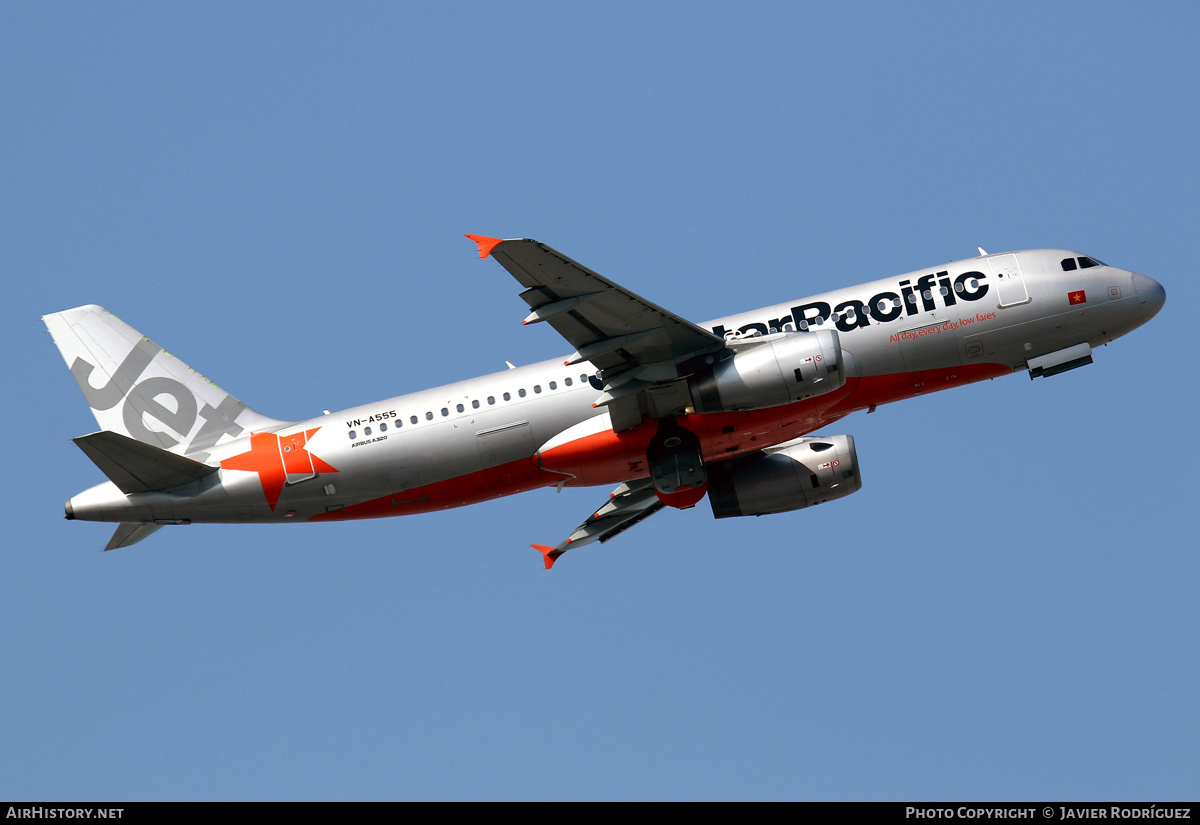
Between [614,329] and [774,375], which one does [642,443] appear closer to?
[614,329]

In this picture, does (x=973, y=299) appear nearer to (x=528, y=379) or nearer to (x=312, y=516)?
(x=528, y=379)

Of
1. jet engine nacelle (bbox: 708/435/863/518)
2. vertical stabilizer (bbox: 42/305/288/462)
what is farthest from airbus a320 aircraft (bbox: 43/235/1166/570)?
jet engine nacelle (bbox: 708/435/863/518)

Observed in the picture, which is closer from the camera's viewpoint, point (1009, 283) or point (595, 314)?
point (595, 314)

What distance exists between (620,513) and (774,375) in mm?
12031

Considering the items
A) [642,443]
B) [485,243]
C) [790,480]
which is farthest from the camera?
[790,480]

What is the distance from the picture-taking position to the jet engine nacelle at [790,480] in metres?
43.8

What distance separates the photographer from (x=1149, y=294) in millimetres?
39688

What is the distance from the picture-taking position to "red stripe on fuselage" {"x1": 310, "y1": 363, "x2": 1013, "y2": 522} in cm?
3838

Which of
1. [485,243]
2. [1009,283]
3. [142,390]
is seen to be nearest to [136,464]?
[142,390]

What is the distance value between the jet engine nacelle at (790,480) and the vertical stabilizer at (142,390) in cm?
1645

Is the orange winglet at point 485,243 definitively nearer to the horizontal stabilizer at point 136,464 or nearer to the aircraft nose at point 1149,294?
the horizontal stabilizer at point 136,464

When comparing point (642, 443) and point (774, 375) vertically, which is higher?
point (774, 375)

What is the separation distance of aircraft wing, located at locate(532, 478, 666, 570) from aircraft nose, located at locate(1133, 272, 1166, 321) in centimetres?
1838
